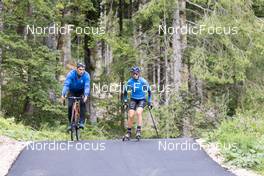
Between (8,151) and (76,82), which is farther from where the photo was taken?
(76,82)

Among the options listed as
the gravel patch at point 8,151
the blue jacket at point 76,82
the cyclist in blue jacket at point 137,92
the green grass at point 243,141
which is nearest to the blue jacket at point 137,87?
the cyclist in blue jacket at point 137,92

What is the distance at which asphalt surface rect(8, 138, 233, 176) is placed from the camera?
358 inches

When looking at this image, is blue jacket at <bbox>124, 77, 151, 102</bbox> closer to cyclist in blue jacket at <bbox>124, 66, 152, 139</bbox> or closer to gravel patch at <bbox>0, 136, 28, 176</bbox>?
cyclist in blue jacket at <bbox>124, 66, 152, 139</bbox>

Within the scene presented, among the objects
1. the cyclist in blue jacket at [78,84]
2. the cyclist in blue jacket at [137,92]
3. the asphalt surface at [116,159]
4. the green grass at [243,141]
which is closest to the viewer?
the asphalt surface at [116,159]

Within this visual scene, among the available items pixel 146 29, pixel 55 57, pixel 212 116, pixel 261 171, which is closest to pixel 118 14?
pixel 146 29

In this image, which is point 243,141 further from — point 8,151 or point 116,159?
point 8,151

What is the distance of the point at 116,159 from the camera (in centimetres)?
1019

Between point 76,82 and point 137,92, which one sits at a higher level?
point 76,82

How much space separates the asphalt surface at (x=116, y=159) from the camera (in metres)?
9.08

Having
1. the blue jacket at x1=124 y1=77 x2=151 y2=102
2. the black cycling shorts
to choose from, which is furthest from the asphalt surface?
the blue jacket at x1=124 y1=77 x2=151 y2=102

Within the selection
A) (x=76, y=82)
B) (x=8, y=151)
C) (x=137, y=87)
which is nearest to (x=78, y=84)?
(x=76, y=82)

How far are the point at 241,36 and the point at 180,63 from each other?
3.01 meters

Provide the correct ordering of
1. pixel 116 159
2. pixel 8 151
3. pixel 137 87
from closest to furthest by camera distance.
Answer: pixel 116 159, pixel 8 151, pixel 137 87

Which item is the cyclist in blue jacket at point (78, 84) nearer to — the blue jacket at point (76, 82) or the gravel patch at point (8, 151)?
the blue jacket at point (76, 82)
